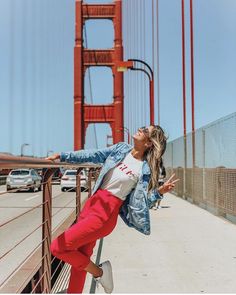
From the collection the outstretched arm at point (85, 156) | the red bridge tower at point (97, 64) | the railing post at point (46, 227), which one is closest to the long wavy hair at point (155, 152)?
the outstretched arm at point (85, 156)

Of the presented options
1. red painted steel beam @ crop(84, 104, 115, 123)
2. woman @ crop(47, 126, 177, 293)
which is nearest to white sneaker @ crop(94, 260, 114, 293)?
woman @ crop(47, 126, 177, 293)

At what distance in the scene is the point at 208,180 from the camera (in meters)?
10.9

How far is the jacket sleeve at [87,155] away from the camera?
306cm

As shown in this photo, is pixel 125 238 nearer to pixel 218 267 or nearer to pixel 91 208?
pixel 218 267

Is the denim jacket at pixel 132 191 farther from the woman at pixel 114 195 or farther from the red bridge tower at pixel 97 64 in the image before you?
the red bridge tower at pixel 97 64

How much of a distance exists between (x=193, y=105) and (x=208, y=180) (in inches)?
208

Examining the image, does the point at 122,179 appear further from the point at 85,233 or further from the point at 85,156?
the point at 85,233

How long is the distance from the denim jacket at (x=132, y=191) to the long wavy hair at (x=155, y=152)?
0.12ft

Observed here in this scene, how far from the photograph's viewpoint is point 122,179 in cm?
296

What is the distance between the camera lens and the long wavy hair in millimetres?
3020

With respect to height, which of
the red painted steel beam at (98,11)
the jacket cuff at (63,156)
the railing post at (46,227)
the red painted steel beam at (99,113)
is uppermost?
the red painted steel beam at (98,11)

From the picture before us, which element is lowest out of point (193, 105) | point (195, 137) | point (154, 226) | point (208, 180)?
point (154, 226)

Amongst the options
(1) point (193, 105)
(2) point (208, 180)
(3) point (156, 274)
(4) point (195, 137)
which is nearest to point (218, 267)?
(3) point (156, 274)

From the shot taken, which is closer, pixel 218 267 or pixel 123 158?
pixel 123 158
